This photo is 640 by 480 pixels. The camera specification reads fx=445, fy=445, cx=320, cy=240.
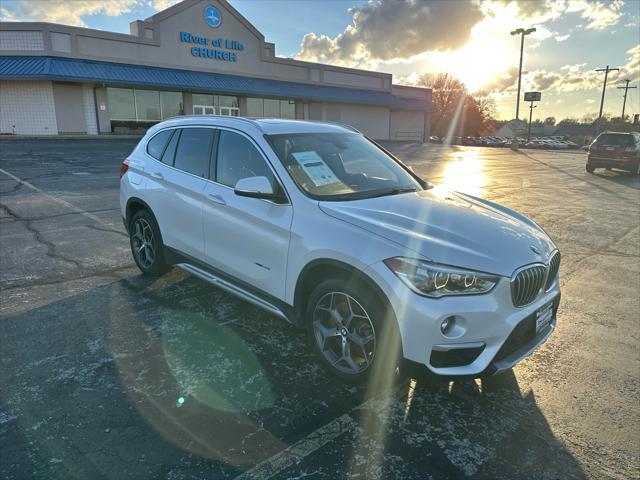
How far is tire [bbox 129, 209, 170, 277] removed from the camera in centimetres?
485

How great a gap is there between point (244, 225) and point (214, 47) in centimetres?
3319

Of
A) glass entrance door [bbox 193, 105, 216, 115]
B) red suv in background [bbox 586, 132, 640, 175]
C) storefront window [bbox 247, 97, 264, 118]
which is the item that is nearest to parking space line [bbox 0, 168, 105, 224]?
red suv in background [bbox 586, 132, 640, 175]

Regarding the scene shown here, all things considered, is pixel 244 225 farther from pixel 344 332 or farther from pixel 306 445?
pixel 306 445

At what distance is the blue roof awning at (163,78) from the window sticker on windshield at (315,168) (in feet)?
87.2

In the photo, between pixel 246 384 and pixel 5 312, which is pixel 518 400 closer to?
pixel 246 384

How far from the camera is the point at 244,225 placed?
11.9 feet

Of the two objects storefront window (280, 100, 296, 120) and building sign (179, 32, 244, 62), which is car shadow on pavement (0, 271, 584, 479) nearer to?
building sign (179, 32, 244, 62)

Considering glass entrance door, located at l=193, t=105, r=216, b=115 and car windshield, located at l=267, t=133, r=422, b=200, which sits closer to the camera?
car windshield, located at l=267, t=133, r=422, b=200

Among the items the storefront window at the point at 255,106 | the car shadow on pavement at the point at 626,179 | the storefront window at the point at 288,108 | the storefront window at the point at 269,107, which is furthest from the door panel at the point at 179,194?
the storefront window at the point at 288,108

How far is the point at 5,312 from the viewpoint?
4219 millimetres

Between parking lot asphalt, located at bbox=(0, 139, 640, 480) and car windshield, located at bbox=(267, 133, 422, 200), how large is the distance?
133 cm

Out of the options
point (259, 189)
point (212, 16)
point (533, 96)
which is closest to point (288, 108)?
point (212, 16)

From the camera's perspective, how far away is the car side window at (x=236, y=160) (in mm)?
3705

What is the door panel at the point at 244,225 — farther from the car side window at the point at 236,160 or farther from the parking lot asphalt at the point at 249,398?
the parking lot asphalt at the point at 249,398
